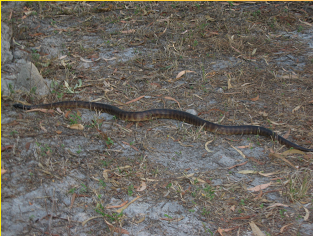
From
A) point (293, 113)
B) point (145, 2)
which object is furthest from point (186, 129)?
point (145, 2)

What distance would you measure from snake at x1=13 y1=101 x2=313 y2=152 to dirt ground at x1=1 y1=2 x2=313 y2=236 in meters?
0.11

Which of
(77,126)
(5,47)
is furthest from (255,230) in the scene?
(5,47)

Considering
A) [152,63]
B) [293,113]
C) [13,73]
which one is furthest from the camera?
[152,63]

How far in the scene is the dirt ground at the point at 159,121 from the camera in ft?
13.6

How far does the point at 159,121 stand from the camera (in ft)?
20.3

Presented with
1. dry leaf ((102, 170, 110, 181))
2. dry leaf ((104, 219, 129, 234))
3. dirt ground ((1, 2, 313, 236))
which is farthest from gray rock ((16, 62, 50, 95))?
dry leaf ((104, 219, 129, 234))

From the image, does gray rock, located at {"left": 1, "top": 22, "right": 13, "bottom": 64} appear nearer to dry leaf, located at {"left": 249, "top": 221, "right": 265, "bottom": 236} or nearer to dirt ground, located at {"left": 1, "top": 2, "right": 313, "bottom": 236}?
dirt ground, located at {"left": 1, "top": 2, "right": 313, "bottom": 236}

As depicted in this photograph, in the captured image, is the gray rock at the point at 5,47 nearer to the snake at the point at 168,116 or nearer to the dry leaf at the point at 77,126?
the snake at the point at 168,116

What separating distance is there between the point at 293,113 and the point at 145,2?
5.89m

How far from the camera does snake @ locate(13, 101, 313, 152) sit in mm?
5771

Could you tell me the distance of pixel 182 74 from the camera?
291 inches

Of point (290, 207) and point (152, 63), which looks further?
point (152, 63)

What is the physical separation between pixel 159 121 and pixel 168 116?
0.68ft

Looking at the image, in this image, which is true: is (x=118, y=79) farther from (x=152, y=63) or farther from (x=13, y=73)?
(x=13, y=73)
